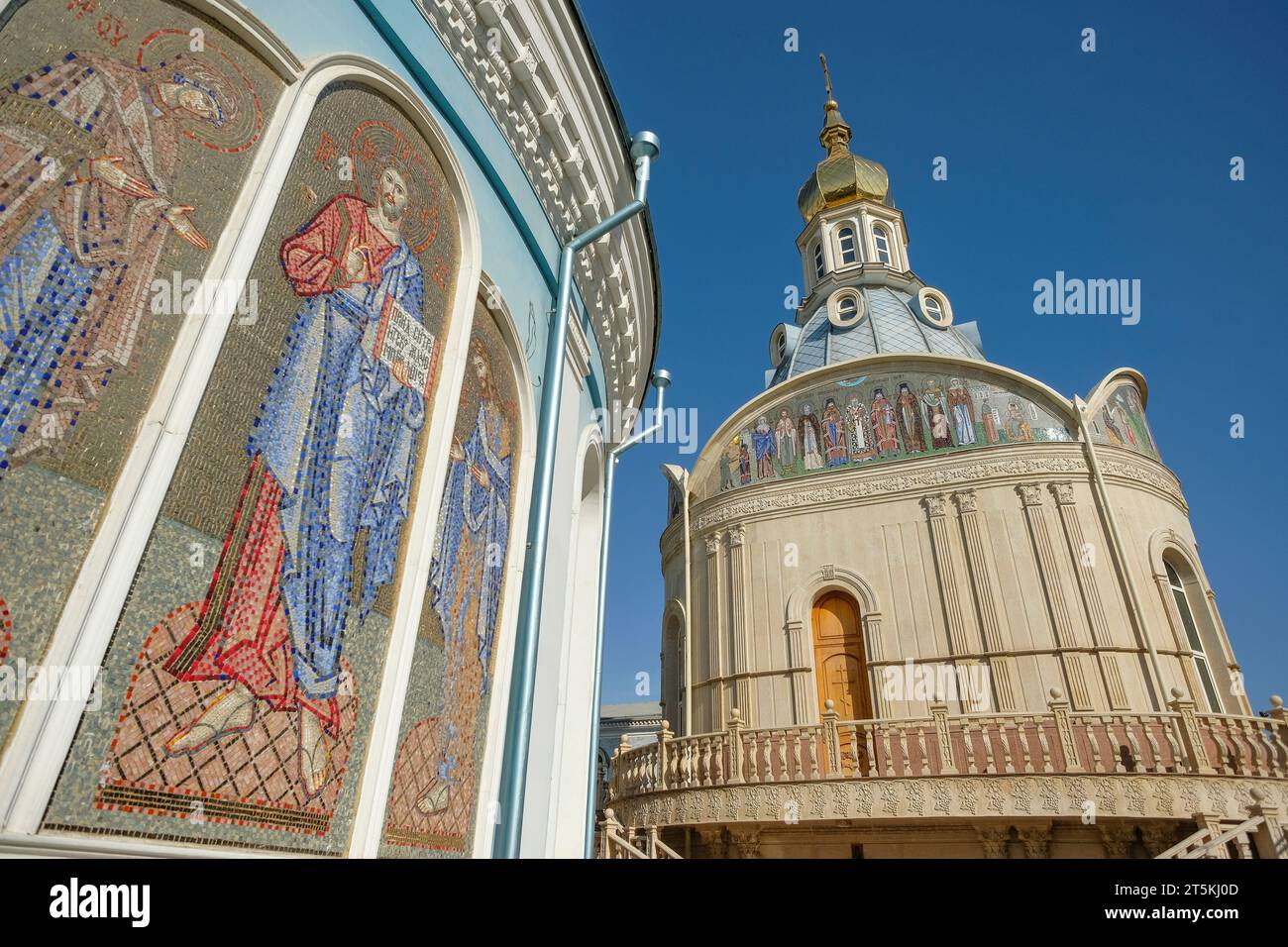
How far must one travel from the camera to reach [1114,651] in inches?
488

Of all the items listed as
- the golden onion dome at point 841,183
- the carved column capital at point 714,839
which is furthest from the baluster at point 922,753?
the golden onion dome at point 841,183

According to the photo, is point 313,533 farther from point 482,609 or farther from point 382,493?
point 482,609

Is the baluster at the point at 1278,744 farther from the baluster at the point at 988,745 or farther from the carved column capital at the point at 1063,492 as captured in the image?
the carved column capital at the point at 1063,492

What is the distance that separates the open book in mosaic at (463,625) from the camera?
322 cm

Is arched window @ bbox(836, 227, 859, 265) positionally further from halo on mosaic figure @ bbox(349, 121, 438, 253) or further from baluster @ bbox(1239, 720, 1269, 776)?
halo on mosaic figure @ bbox(349, 121, 438, 253)

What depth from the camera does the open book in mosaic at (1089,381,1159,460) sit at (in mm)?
14719

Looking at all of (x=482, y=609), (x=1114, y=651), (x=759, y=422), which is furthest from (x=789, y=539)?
(x=482, y=609)

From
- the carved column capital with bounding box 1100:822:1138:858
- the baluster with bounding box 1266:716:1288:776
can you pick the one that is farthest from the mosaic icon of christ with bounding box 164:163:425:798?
the baluster with bounding box 1266:716:1288:776

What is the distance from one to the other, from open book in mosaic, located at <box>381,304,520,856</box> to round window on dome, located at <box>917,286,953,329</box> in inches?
762

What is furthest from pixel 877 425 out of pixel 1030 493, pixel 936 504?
pixel 1030 493

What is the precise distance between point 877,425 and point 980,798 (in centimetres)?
873

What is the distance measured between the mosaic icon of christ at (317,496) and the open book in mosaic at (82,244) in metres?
0.41

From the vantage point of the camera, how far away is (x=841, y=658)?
14523 millimetres
